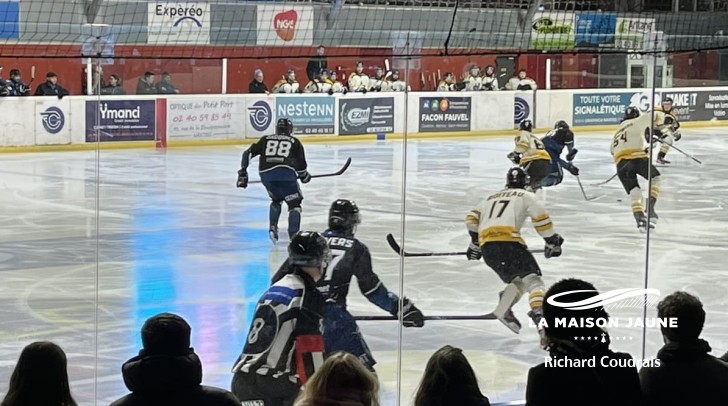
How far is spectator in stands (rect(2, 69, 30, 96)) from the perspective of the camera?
53.9ft

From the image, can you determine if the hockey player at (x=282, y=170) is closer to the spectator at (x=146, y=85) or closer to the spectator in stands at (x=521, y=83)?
the spectator at (x=146, y=85)

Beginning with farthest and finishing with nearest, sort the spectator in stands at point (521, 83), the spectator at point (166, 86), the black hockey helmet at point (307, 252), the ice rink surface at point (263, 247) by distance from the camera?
the spectator in stands at point (521, 83), the spectator at point (166, 86), the ice rink surface at point (263, 247), the black hockey helmet at point (307, 252)

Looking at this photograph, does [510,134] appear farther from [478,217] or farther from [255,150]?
[478,217]

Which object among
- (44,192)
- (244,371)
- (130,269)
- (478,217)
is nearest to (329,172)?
(44,192)

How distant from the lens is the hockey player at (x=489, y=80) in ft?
66.2

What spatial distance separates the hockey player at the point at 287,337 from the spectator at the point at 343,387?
55.4 inches

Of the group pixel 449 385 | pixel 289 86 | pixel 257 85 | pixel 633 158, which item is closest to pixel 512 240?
pixel 449 385

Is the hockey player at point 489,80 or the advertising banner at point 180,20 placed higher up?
the advertising banner at point 180,20

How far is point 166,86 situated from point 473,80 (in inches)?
249

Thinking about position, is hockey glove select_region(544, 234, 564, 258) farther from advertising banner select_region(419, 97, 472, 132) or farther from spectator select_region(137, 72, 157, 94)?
advertising banner select_region(419, 97, 472, 132)

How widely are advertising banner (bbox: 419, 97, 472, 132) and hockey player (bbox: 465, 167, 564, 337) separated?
11442 mm

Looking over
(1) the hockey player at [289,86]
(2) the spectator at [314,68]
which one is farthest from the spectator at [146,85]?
(1) the hockey player at [289,86]

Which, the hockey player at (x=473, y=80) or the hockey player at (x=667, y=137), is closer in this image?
the hockey player at (x=667, y=137)

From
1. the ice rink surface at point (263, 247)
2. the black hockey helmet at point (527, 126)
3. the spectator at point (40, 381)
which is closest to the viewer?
the spectator at point (40, 381)
